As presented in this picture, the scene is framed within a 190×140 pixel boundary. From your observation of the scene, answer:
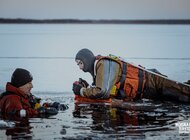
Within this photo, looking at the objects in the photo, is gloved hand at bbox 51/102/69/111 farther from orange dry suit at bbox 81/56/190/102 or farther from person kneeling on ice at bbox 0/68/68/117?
orange dry suit at bbox 81/56/190/102

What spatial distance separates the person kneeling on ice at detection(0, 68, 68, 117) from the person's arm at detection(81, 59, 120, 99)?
0.45 m

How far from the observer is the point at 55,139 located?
11.1 ft

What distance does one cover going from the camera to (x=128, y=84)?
462 cm

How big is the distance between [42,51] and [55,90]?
710 mm

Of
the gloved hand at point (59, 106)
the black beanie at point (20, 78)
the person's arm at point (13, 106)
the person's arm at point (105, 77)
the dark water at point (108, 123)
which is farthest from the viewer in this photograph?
the person's arm at point (105, 77)

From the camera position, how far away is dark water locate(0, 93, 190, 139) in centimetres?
349

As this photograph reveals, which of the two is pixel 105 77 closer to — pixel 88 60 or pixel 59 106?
pixel 88 60

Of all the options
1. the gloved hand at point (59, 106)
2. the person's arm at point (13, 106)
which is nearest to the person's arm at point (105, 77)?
the gloved hand at point (59, 106)

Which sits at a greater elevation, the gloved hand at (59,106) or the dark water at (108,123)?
the gloved hand at (59,106)

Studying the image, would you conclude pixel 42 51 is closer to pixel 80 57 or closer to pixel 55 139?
pixel 80 57

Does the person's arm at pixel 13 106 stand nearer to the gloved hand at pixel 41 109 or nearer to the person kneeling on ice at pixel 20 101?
the person kneeling on ice at pixel 20 101

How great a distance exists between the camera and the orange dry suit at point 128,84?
4.55 m

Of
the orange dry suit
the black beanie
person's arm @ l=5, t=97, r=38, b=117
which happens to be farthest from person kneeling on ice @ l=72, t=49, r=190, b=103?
person's arm @ l=5, t=97, r=38, b=117

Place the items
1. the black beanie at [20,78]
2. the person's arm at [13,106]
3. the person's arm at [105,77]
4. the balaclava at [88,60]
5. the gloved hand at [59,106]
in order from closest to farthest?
1. the person's arm at [13,106]
2. the black beanie at [20,78]
3. the gloved hand at [59,106]
4. the person's arm at [105,77]
5. the balaclava at [88,60]
